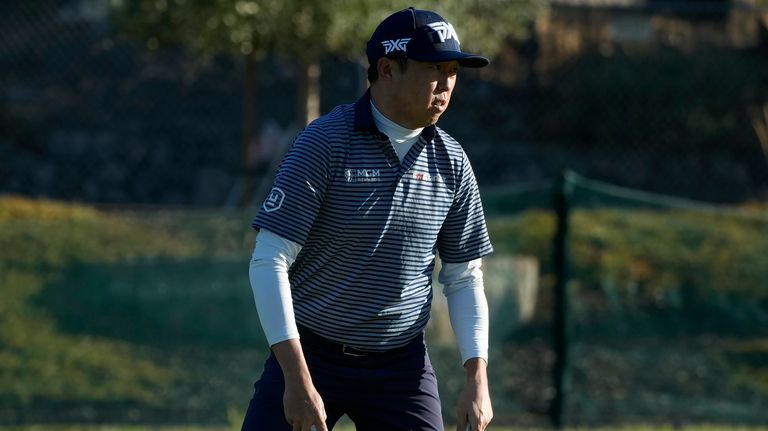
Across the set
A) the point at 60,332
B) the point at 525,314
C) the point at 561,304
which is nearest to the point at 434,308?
the point at 525,314

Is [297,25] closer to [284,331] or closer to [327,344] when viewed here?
[327,344]

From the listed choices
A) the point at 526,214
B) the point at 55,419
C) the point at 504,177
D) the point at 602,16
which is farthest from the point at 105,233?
the point at 602,16

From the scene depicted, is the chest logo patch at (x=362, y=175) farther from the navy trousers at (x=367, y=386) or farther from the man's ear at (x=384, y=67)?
the navy trousers at (x=367, y=386)

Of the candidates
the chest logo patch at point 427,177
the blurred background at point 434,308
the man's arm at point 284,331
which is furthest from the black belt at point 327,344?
the blurred background at point 434,308

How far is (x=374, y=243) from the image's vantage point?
13.1 feet

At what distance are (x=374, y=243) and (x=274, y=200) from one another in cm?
33

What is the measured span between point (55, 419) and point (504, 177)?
187 inches

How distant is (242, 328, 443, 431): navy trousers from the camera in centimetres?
407

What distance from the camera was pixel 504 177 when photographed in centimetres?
1112

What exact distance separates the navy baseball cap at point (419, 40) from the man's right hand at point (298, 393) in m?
0.87

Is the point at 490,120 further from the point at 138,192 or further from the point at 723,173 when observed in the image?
the point at 138,192

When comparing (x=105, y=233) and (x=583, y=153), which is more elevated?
(x=105, y=233)

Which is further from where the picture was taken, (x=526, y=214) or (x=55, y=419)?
(x=526, y=214)

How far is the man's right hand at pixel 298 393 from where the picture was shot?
3.72m
